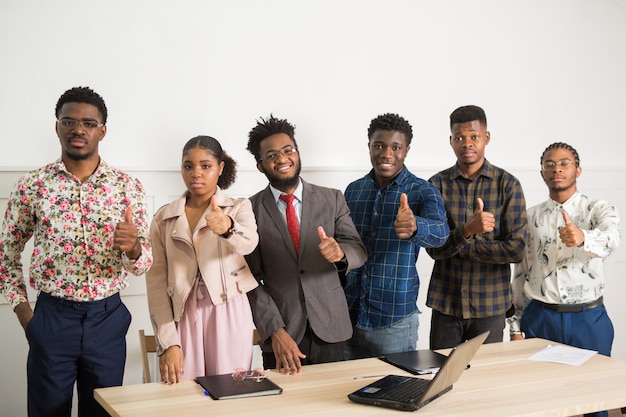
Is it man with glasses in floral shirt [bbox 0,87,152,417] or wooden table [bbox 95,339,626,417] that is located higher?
man with glasses in floral shirt [bbox 0,87,152,417]

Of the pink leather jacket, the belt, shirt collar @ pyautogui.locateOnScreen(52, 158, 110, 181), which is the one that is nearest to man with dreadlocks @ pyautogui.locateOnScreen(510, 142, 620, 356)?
the belt

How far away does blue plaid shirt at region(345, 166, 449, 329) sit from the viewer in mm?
2705

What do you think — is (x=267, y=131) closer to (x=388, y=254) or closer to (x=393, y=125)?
(x=393, y=125)

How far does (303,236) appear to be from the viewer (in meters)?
2.54

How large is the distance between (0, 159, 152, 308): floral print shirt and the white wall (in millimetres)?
734

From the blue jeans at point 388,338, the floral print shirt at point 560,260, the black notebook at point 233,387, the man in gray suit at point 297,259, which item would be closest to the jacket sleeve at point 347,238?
the man in gray suit at point 297,259

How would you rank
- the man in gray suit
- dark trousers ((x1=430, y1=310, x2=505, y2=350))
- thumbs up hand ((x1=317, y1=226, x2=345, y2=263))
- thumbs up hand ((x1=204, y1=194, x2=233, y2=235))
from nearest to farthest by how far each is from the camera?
thumbs up hand ((x1=204, y1=194, x2=233, y2=235)) < thumbs up hand ((x1=317, y1=226, x2=345, y2=263)) < the man in gray suit < dark trousers ((x1=430, y1=310, x2=505, y2=350))

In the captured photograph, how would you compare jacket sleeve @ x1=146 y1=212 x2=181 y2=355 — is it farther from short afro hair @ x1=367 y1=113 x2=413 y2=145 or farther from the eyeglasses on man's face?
short afro hair @ x1=367 y1=113 x2=413 y2=145

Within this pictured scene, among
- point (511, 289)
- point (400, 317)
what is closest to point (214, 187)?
point (400, 317)

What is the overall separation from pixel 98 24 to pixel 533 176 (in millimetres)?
2834

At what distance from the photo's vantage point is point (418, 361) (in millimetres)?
2289

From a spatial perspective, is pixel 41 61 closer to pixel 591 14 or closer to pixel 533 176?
pixel 533 176

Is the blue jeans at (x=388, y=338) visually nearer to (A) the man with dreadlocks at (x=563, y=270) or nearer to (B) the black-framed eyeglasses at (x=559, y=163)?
(A) the man with dreadlocks at (x=563, y=270)

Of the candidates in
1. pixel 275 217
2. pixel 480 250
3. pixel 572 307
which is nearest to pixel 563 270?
pixel 572 307
